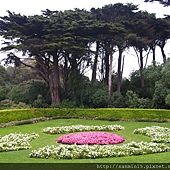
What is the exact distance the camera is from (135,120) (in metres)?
18.2

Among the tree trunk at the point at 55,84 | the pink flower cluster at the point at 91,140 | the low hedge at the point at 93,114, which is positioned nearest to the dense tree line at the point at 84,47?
the tree trunk at the point at 55,84

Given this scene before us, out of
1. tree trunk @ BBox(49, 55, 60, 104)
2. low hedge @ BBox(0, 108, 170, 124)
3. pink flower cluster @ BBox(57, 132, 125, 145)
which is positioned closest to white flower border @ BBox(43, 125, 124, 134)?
pink flower cluster @ BBox(57, 132, 125, 145)

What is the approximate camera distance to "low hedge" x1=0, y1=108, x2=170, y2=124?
17609 mm

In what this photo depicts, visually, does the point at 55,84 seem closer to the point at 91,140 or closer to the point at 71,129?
the point at 71,129

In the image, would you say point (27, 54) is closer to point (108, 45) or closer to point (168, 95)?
point (108, 45)

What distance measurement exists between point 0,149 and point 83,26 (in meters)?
15.7

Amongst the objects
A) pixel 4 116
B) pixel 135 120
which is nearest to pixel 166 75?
pixel 135 120

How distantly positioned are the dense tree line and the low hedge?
121 inches

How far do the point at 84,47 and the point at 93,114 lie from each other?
6190mm

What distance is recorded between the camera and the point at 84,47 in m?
23.0

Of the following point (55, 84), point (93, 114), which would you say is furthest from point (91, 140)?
point (55, 84)

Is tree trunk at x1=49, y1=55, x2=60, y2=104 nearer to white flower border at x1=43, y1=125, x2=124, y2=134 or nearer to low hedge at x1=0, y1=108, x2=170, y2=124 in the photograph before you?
low hedge at x1=0, y1=108, x2=170, y2=124

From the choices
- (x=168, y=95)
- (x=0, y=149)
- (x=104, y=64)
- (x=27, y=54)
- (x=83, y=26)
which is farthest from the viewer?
(x=104, y=64)

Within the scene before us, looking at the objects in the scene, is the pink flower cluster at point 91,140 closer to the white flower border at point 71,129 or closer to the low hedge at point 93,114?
the white flower border at point 71,129
